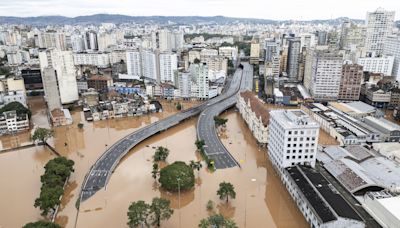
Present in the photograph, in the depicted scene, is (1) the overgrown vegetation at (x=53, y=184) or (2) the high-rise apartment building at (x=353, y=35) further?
(2) the high-rise apartment building at (x=353, y=35)

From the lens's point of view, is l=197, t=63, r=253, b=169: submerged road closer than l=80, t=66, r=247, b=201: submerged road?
No

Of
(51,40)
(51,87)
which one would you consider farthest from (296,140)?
(51,40)

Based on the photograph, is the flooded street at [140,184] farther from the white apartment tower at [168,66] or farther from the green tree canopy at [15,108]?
the white apartment tower at [168,66]

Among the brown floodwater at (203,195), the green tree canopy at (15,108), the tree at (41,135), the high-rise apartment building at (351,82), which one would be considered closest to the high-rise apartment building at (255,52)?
the high-rise apartment building at (351,82)

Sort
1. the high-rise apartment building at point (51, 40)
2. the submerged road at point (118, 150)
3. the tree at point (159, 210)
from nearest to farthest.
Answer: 1. the tree at point (159, 210)
2. the submerged road at point (118, 150)
3. the high-rise apartment building at point (51, 40)

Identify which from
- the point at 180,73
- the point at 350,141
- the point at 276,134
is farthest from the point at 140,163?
the point at 180,73

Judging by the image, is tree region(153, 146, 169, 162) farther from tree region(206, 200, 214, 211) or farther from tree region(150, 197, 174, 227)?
tree region(150, 197, 174, 227)

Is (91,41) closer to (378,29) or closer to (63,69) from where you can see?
(63,69)

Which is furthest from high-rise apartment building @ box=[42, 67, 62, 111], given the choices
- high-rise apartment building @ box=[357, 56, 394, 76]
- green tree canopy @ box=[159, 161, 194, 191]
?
high-rise apartment building @ box=[357, 56, 394, 76]
